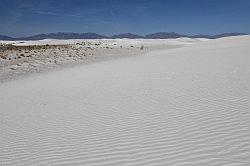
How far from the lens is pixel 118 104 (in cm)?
886

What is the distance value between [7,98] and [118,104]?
4.12 meters

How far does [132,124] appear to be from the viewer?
6.68m

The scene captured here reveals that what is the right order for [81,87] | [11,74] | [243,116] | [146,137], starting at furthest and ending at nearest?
1. [11,74]
2. [81,87]
3. [243,116]
4. [146,137]

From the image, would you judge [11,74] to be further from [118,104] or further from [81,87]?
[118,104]

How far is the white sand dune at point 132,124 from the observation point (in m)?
4.88

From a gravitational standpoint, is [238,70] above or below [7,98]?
above

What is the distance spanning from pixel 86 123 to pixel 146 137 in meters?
1.82

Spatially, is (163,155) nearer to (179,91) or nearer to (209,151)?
(209,151)

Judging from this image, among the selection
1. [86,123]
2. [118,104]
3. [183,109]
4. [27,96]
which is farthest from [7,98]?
[183,109]

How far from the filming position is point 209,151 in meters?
4.71

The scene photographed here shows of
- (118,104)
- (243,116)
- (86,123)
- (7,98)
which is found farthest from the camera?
(7,98)

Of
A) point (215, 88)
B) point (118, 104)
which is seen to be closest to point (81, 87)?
point (118, 104)

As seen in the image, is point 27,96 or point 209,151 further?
point 27,96

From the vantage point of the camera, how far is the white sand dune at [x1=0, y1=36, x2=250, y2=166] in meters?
4.88
